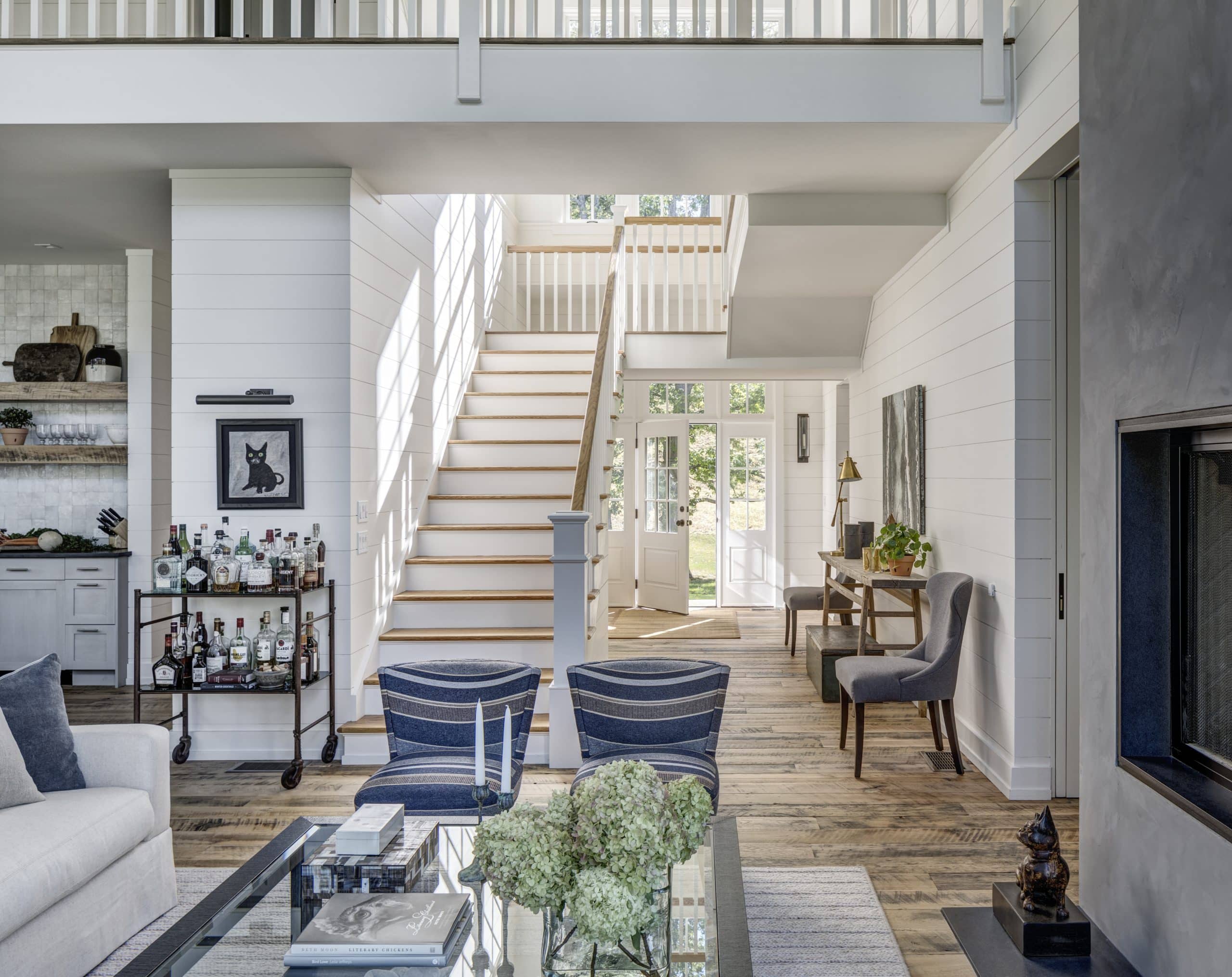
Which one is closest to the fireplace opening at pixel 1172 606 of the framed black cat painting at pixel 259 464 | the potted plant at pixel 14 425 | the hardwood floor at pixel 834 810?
the hardwood floor at pixel 834 810

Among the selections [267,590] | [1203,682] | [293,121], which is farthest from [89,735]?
[1203,682]

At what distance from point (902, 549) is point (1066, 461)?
1.26 meters

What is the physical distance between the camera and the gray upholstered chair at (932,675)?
400 cm

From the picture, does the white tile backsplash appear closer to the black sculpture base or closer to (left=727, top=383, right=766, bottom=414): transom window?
(left=727, top=383, right=766, bottom=414): transom window

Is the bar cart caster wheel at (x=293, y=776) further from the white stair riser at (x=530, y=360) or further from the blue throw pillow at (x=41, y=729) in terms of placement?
the white stair riser at (x=530, y=360)

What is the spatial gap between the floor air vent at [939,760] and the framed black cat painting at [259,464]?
3325 millimetres

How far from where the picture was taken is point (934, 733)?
13.8 ft

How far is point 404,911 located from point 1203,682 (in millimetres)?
1974

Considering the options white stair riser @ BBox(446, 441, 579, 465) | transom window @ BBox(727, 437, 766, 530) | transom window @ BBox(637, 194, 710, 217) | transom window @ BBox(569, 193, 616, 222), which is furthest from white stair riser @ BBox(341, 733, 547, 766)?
transom window @ BBox(637, 194, 710, 217)

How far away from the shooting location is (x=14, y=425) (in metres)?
5.95

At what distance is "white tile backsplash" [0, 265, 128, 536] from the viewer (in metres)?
6.06

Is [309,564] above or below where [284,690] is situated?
above

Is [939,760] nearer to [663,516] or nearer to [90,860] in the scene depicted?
[90,860]

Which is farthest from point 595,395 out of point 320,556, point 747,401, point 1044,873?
point 747,401
